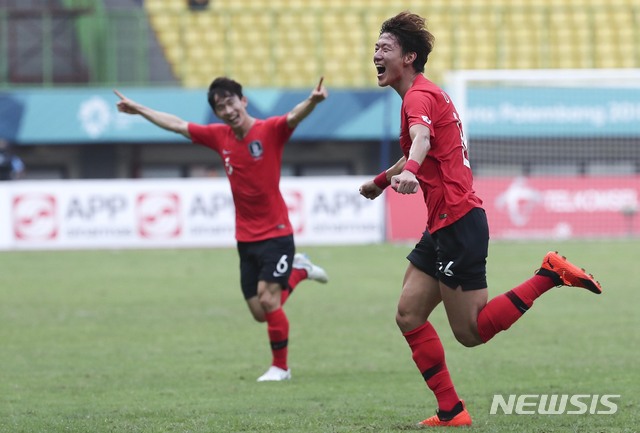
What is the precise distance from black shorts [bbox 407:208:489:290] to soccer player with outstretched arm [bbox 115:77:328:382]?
2.86 metres

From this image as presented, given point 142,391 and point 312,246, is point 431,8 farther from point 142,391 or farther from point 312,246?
point 142,391

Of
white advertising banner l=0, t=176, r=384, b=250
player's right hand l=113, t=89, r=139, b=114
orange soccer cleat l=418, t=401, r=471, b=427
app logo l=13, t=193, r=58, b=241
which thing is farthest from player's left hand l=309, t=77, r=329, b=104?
app logo l=13, t=193, r=58, b=241

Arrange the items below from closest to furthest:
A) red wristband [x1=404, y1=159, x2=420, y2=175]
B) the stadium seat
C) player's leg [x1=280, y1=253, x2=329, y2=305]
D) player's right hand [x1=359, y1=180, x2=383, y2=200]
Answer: red wristband [x1=404, y1=159, x2=420, y2=175] → player's right hand [x1=359, y1=180, x2=383, y2=200] → player's leg [x1=280, y1=253, x2=329, y2=305] → the stadium seat

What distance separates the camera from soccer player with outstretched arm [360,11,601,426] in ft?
19.9

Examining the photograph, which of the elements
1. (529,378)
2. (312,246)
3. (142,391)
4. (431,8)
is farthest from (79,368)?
(431,8)

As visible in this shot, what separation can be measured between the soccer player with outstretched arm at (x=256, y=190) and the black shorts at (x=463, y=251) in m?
2.86

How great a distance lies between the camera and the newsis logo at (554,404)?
21.5ft

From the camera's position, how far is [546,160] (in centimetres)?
2659

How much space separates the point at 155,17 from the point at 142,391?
75.9ft

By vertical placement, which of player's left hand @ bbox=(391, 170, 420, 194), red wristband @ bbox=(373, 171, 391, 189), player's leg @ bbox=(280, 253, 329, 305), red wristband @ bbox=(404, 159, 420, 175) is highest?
red wristband @ bbox=(404, 159, 420, 175)

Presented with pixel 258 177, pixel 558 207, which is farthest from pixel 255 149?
pixel 558 207

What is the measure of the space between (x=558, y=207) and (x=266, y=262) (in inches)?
686

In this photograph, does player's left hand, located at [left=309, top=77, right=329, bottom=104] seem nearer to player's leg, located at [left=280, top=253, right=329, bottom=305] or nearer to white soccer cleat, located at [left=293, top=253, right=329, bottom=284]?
player's leg, located at [left=280, top=253, right=329, bottom=305]

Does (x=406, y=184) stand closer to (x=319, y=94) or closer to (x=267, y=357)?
(x=319, y=94)
